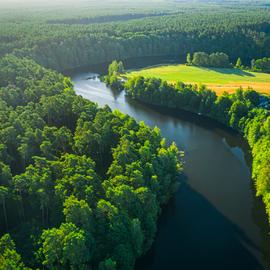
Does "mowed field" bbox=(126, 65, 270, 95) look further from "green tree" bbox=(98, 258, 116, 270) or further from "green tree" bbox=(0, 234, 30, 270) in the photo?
"green tree" bbox=(0, 234, 30, 270)

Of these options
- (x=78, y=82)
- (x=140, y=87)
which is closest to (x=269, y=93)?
(x=140, y=87)

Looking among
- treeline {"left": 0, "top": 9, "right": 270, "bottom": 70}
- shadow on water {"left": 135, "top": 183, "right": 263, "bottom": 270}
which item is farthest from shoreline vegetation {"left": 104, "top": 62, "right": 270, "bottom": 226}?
treeline {"left": 0, "top": 9, "right": 270, "bottom": 70}

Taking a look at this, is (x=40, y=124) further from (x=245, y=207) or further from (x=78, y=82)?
(x=78, y=82)

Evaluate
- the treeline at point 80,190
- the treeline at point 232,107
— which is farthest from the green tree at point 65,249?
the treeline at point 232,107

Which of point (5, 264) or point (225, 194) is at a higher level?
point (5, 264)

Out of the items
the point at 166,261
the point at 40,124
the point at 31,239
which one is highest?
the point at 40,124

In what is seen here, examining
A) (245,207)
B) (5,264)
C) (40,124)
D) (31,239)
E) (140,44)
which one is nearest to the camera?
(5,264)
